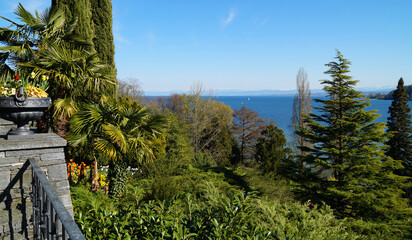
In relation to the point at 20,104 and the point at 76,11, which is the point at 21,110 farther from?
the point at 76,11

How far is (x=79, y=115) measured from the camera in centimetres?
679

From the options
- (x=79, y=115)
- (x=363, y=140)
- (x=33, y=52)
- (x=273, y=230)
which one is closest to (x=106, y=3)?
(x=33, y=52)

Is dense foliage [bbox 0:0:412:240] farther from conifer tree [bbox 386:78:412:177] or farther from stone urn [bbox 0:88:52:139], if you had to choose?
stone urn [bbox 0:88:52:139]

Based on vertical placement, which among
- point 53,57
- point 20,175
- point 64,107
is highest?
point 53,57

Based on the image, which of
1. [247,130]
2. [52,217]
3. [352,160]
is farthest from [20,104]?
[247,130]

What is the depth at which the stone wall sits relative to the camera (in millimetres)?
2387

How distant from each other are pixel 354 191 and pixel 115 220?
492 inches

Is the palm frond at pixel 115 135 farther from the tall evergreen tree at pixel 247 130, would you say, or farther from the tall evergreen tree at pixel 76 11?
the tall evergreen tree at pixel 247 130

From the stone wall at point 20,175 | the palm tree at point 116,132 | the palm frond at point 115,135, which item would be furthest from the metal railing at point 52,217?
the palm tree at point 116,132

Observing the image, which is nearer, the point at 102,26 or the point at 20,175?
the point at 20,175

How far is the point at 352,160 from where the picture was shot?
11.8 m

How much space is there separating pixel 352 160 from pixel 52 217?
515 inches

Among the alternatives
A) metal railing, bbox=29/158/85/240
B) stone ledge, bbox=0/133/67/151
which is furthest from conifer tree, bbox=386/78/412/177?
metal railing, bbox=29/158/85/240

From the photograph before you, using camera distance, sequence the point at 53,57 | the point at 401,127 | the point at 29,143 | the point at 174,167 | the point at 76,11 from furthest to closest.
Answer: the point at 401,127
the point at 174,167
the point at 76,11
the point at 53,57
the point at 29,143
